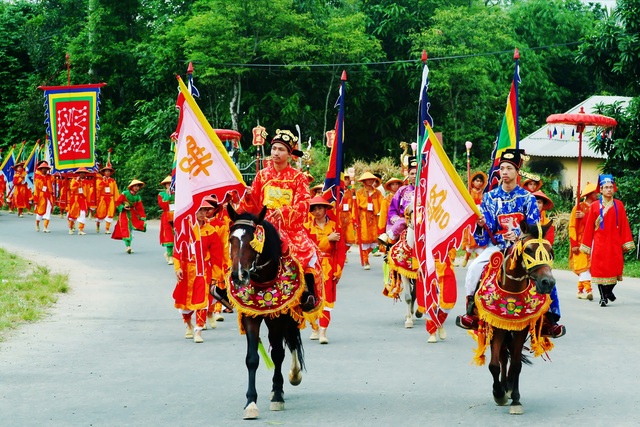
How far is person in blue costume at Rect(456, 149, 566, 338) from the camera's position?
865 centimetres

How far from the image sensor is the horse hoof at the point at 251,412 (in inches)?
316

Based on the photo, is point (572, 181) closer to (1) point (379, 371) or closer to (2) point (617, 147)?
(2) point (617, 147)

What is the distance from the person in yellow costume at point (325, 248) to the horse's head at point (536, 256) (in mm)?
3855

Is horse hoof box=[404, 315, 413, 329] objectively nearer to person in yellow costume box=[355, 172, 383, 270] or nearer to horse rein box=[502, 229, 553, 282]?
horse rein box=[502, 229, 553, 282]

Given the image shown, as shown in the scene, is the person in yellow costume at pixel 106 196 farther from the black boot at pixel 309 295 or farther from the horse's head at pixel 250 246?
the horse's head at pixel 250 246

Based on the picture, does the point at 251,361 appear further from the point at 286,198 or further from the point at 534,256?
the point at 534,256

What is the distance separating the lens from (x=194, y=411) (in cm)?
825

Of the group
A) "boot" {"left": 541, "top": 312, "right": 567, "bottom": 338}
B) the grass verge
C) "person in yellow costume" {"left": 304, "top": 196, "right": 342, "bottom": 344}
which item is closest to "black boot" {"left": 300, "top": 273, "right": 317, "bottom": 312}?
"boot" {"left": 541, "top": 312, "right": 567, "bottom": 338}

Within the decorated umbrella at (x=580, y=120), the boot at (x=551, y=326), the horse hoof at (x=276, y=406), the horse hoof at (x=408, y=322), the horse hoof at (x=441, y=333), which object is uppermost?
the decorated umbrella at (x=580, y=120)

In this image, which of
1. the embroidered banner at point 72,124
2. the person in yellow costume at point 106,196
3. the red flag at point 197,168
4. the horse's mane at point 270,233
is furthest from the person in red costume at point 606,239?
the embroidered banner at point 72,124

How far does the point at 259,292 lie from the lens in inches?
341

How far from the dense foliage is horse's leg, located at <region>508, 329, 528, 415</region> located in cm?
2420

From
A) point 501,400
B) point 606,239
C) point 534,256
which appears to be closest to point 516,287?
point 534,256

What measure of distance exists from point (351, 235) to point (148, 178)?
50.7ft
